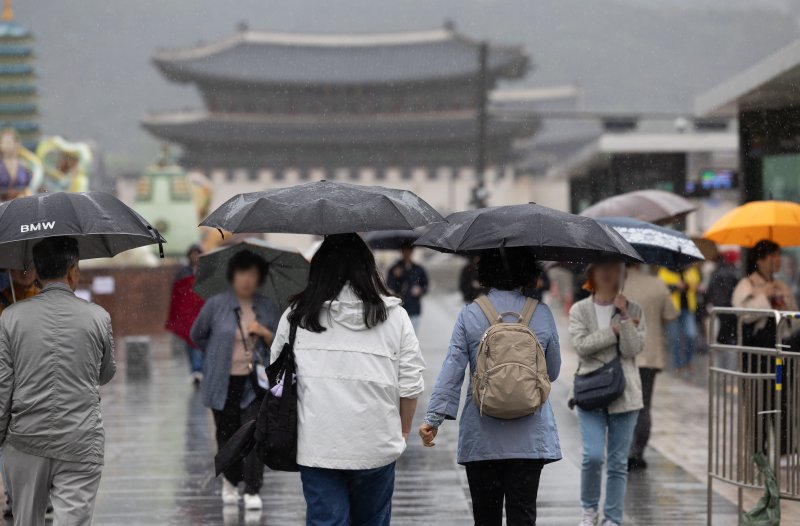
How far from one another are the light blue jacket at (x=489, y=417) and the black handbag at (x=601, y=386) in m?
1.43

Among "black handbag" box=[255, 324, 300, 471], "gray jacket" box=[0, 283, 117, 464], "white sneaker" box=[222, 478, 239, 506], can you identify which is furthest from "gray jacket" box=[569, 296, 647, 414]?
"gray jacket" box=[0, 283, 117, 464]

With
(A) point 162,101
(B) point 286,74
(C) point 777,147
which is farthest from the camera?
(A) point 162,101

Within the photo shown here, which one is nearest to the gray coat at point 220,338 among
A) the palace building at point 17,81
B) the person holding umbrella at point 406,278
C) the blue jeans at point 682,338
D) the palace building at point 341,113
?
the person holding umbrella at point 406,278

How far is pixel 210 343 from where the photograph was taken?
7.30m

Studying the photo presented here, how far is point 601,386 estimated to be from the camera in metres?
6.56

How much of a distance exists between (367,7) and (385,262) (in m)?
146

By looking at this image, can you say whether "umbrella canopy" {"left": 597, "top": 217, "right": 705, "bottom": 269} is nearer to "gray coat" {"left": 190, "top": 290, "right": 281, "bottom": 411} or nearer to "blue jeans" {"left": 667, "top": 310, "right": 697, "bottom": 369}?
"gray coat" {"left": 190, "top": 290, "right": 281, "bottom": 411}

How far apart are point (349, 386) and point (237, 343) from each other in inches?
114

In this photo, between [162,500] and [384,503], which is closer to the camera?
[384,503]

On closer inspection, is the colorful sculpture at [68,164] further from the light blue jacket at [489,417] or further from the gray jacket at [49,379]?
the light blue jacket at [489,417]

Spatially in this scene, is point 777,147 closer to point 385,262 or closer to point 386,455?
point 386,455

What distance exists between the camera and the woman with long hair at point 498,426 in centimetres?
500

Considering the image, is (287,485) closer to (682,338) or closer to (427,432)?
(427,432)

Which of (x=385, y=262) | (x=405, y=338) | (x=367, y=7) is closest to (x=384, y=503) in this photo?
(x=405, y=338)
